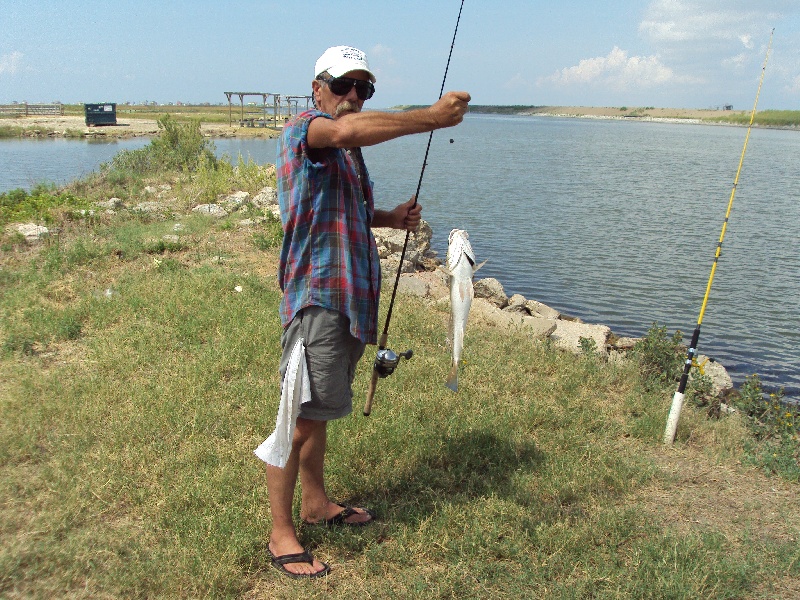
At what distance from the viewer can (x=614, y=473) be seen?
4070 mm

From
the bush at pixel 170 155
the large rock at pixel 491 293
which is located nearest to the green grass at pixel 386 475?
the large rock at pixel 491 293

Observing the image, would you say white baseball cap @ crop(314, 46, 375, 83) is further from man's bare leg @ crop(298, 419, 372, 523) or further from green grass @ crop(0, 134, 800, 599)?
green grass @ crop(0, 134, 800, 599)

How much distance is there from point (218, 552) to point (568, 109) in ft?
612

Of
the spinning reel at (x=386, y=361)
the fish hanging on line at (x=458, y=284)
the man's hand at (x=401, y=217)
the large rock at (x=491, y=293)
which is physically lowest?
the large rock at (x=491, y=293)

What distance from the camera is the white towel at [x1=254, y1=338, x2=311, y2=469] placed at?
298 cm

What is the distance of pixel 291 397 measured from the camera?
2.98 meters

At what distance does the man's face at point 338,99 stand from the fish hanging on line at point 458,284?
3.96 feet

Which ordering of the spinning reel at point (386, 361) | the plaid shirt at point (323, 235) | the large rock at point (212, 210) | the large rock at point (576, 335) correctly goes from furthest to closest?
the large rock at point (212, 210) → the large rock at point (576, 335) → the spinning reel at point (386, 361) → the plaid shirt at point (323, 235)

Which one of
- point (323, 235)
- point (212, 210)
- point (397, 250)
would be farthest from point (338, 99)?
point (212, 210)

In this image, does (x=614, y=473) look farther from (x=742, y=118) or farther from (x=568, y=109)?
(x=568, y=109)

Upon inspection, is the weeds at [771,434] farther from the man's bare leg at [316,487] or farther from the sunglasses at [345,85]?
the sunglasses at [345,85]

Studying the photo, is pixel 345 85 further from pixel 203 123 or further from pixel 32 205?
pixel 203 123

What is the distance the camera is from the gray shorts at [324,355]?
2.98 m

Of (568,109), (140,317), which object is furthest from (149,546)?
(568,109)
